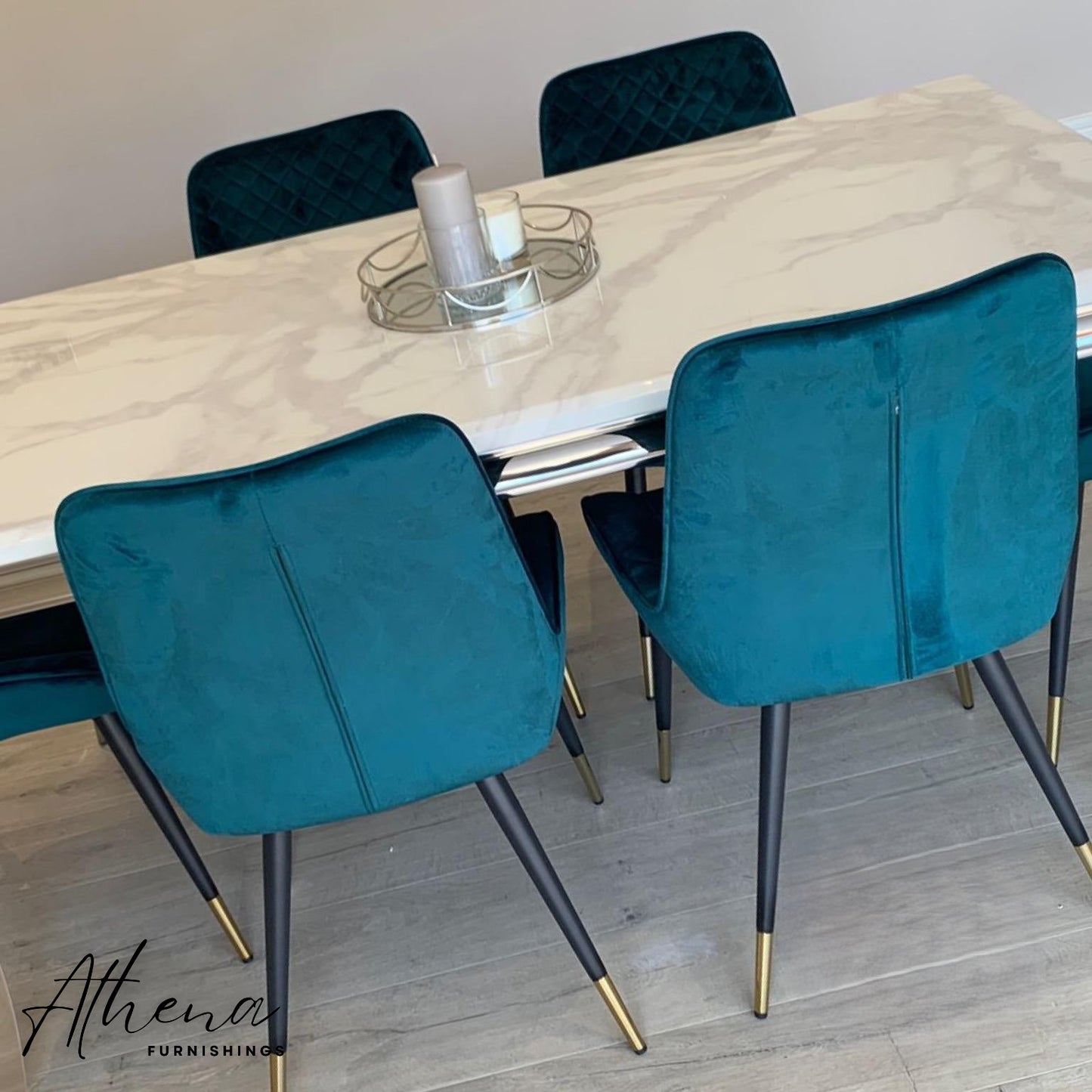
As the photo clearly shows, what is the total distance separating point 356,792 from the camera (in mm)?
1289

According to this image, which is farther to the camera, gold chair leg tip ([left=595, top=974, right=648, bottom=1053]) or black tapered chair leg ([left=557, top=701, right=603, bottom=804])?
black tapered chair leg ([left=557, top=701, right=603, bottom=804])

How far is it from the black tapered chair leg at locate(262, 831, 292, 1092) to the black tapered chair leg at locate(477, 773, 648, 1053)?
0.24 m

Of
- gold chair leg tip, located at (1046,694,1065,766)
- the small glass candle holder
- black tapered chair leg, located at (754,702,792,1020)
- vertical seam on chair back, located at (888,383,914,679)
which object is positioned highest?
the small glass candle holder

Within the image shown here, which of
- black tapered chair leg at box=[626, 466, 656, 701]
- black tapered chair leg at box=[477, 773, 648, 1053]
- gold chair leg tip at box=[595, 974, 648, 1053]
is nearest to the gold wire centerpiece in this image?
black tapered chair leg at box=[626, 466, 656, 701]

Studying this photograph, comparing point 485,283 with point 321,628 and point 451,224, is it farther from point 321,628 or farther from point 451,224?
point 321,628

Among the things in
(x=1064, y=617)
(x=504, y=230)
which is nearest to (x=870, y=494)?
(x=1064, y=617)

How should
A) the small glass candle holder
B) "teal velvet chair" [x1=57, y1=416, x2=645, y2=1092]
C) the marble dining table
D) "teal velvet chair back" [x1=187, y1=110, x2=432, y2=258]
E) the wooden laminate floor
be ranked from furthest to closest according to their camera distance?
"teal velvet chair back" [x1=187, y1=110, x2=432, y2=258]
the small glass candle holder
the wooden laminate floor
the marble dining table
"teal velvet chair" [x1=57, y1=416, x2=645, y2=1092]

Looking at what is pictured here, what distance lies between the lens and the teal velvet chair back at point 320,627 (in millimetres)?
1059

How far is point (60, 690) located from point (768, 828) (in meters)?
0.86

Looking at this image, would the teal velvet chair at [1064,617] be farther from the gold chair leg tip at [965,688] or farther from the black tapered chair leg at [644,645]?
the black tapered chair leg at [644,645]

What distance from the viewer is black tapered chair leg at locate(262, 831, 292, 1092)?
55.9 inches

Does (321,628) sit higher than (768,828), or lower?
higher

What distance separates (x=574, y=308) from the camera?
1531 mm

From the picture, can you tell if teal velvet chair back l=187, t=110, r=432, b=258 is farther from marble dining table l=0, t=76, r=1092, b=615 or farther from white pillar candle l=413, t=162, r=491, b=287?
white pillar candle l=413, t=162, r=491, b=287
